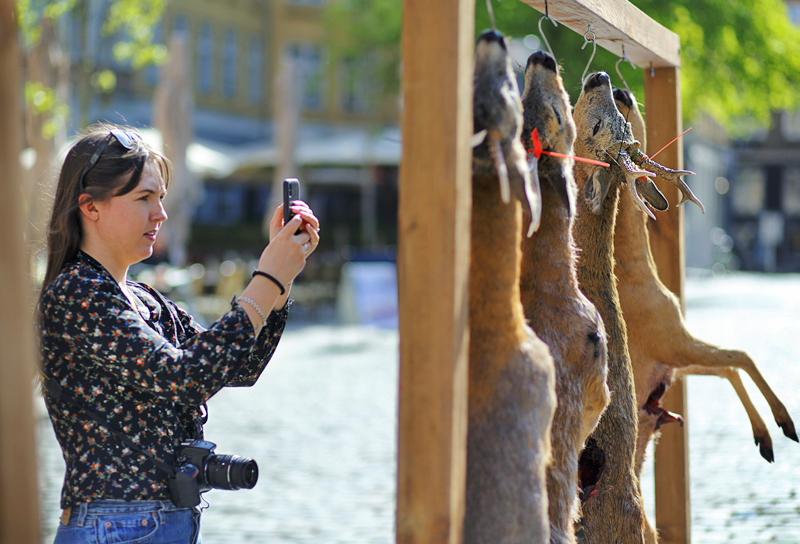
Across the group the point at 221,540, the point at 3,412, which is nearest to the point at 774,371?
the point at 221,540

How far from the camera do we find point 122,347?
1583 mm

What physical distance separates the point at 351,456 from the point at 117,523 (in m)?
4.18

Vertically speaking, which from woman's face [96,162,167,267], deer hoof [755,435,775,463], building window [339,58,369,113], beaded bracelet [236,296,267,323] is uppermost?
building window [339,58,369,113]

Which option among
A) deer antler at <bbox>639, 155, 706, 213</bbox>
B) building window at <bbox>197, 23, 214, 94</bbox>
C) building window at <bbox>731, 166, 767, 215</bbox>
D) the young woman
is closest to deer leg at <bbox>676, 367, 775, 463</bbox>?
deer antler at <bbox>639, 155, 706, 213</bbox>

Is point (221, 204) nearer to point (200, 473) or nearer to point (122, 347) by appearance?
point (200, 473)

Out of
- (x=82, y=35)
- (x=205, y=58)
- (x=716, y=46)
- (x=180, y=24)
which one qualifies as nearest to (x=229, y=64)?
(x=205, y=58)

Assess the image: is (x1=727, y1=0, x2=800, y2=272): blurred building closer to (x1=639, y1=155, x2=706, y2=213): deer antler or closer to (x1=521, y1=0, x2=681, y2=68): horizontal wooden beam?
(x1=521, y1=0, x2=681, y2=68): horizontal wooden beam

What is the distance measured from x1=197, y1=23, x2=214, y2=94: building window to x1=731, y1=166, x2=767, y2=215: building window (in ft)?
85.9

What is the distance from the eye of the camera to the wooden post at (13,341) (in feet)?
2.86

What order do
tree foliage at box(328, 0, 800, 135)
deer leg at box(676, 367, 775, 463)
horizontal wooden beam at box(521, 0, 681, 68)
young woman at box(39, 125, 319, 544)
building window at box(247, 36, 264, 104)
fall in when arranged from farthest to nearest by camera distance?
building window at box(247, 36, 264, 104), tree foliage at box(328, 0, 800, 135), deer leg at box(676, 367, 775, 463), horizontal wooden beam at box(521, 0, 681, 68), young woman at box(39, 125, 319, 544)

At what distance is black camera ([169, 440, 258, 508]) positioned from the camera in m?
1.74

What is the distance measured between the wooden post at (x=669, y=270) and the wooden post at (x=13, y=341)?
89.7 inches

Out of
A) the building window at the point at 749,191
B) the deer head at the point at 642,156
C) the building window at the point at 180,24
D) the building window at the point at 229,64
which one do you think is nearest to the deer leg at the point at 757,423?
the deer head at the point at 642,156

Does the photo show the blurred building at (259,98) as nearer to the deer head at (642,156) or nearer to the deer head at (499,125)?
the deer head at (642,156)
